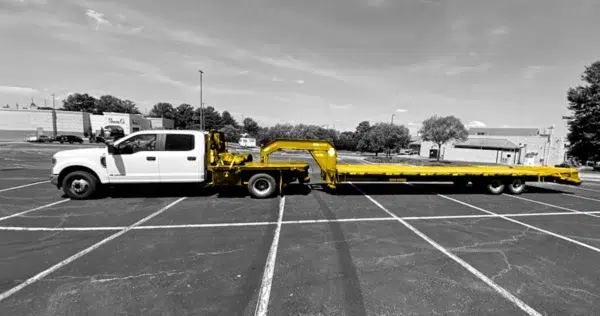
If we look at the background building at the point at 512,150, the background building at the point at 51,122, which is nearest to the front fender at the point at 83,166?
the background building at the point at 512,150

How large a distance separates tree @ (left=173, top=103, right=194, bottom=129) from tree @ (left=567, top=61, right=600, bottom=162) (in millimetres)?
105790

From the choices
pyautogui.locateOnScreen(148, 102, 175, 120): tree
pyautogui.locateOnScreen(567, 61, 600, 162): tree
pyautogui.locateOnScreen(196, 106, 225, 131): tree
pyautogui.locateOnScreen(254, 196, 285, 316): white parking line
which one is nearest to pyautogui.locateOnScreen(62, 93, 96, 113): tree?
pyautogui.locateOnScreen(148, 102, 175, 120): tree

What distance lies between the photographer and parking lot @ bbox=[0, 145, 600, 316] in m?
3.11

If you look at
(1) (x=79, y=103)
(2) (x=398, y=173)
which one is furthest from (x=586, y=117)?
(1) (x=79, y=103)

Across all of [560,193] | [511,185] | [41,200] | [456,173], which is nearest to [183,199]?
[41,200]

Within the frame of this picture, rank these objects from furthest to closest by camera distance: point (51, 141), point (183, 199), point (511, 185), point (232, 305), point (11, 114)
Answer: point (11, 114) → point (51, 141) → point (511, 185) → point (183, 199) → point (232, 305)

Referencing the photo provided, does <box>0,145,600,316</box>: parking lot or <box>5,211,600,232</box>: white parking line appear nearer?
<box>0,145,600,316</box>: parking lot

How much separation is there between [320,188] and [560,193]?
10377 millimetres

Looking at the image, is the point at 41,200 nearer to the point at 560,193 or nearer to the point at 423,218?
the point at 423,218

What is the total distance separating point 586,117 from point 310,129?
152 feet

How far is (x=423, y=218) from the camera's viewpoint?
6664 mm

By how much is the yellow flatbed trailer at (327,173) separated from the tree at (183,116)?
4089 inches

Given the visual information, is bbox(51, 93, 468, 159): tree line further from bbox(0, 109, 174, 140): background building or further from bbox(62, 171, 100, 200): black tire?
bbox(0, 109, 174, 140): background building

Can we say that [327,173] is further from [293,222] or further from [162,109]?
[162,109]
